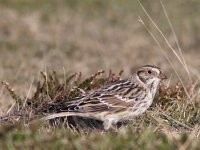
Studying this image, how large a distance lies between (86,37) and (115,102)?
30.6ft

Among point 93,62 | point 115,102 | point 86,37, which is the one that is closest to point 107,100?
point 115,102

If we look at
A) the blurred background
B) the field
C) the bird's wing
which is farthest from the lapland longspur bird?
the blurred background

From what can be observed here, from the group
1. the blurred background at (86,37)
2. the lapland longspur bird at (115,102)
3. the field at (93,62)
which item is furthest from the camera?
the blurred background at (86,37)

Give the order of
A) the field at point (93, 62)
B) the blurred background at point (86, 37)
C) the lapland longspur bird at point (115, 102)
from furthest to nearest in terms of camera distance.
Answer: the blurred background at point (86, 37)
the lapland longspur bird at point (115, 102)
the field at point (93, 62)

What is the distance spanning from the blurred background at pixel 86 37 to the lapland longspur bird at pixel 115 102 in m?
2.66

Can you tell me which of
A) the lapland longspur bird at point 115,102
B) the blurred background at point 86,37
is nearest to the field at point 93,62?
the blurred background at point 86,37

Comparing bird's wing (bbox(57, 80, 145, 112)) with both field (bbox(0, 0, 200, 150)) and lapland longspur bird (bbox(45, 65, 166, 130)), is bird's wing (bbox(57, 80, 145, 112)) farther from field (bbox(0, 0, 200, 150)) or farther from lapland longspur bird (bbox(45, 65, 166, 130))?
field (bbox(0, 0, 200, 150))

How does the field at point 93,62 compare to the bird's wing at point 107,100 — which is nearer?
the field at point 93,62

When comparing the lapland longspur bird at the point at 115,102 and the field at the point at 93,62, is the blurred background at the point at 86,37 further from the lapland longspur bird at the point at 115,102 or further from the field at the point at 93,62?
the lapland longspur bird at the point at 115,102

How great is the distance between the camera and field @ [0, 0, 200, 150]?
6.39m

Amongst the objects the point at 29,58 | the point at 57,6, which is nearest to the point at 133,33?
the point at 57,6

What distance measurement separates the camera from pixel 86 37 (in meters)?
17.2

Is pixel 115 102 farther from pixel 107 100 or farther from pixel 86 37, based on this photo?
pixel 86 37

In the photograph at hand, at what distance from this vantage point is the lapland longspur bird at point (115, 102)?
A: 7773 millimetres
